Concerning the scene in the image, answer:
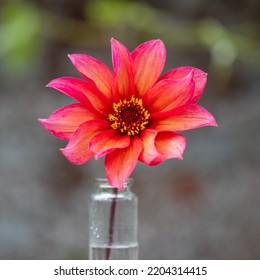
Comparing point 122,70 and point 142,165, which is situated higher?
point 142,165

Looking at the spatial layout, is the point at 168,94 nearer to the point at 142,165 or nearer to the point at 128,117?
the point at 128,117

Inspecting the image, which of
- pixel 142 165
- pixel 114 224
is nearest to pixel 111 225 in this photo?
pixel 114 224

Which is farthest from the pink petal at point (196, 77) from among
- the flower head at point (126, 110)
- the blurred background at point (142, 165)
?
the blurred background at point (142, 165)

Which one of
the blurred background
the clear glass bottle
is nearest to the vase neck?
the clear glass bottle

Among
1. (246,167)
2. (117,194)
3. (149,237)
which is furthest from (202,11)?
(117,194)

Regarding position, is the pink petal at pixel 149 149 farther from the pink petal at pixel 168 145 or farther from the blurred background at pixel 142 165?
the blurred background at pixel 142 165

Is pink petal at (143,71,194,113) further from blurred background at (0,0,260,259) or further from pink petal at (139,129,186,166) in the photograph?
blurred background at (0,0,260,259)

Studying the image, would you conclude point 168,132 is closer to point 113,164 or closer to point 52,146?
point 113,164
